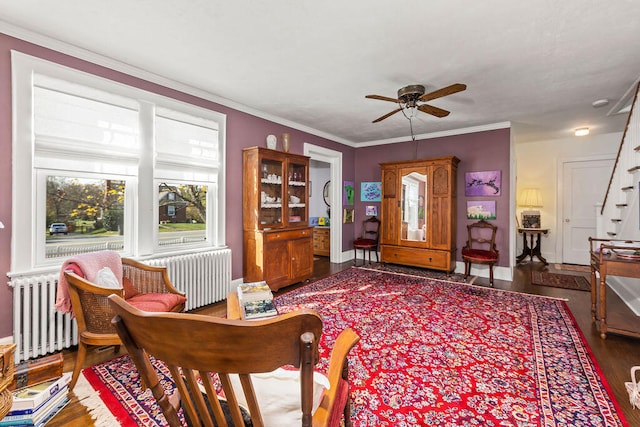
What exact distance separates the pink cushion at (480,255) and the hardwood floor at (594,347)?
0.40 metres

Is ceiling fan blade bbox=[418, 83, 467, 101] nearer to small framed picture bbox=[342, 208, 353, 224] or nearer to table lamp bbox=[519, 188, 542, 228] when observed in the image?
small framed picture bbox=[342, 208, 353, 224]

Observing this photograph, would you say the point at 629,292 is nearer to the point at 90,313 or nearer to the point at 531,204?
the point at 531,204

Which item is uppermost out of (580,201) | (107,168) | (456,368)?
(107,168)

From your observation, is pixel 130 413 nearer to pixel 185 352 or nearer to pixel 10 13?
pixel 185 352

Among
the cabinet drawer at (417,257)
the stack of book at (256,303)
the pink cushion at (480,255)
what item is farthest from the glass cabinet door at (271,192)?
the pink cushion at (480,255)

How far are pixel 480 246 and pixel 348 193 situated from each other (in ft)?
8.79

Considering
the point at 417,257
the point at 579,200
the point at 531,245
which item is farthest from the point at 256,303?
the point at 579,200

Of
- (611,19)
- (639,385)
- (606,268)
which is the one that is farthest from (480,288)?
(611,19)

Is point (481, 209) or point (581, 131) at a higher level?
point (581, 131)

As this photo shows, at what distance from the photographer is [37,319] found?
7.07 feet

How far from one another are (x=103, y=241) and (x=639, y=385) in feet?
14.1

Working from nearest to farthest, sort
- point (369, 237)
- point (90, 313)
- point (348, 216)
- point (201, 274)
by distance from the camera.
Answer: point (90, 313), point (201, 274), point (369, 237), point (348, 216)

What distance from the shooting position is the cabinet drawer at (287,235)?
370 cm

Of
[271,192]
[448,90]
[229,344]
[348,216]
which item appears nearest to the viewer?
[229,344]
